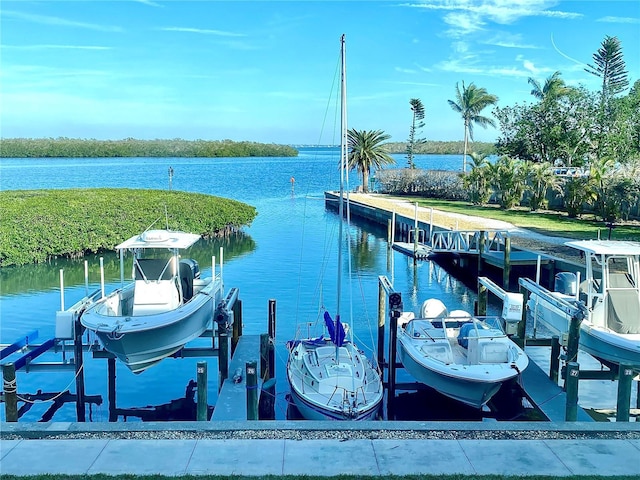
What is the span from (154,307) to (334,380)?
5.16 metres

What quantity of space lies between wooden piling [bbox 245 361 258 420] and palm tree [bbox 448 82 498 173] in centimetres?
5162

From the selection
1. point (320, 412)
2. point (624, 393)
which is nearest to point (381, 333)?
point (320, 412)

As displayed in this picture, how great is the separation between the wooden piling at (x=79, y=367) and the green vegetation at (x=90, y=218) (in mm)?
13782

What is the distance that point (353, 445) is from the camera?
7871 mm

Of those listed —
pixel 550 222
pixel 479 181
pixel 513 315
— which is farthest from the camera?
pixel 479 181

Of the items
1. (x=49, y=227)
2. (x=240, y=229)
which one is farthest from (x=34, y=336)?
(x=240, y=229)

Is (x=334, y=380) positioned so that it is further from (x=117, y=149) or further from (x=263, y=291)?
(x=117, y=149)

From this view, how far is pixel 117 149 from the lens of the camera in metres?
181

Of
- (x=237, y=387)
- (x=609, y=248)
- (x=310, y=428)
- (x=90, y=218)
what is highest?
(x=609, y=248)

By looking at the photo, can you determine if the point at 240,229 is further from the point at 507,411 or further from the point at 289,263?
the point at 507,411

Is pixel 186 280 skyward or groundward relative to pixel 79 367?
skyward

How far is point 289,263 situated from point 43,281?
1121cm

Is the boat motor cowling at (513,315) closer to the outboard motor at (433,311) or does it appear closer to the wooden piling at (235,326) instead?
the outboard motor at (433,311)

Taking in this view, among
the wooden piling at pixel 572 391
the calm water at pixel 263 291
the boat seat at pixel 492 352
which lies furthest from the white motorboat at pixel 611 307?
the wooden piling at pixel 572 391
